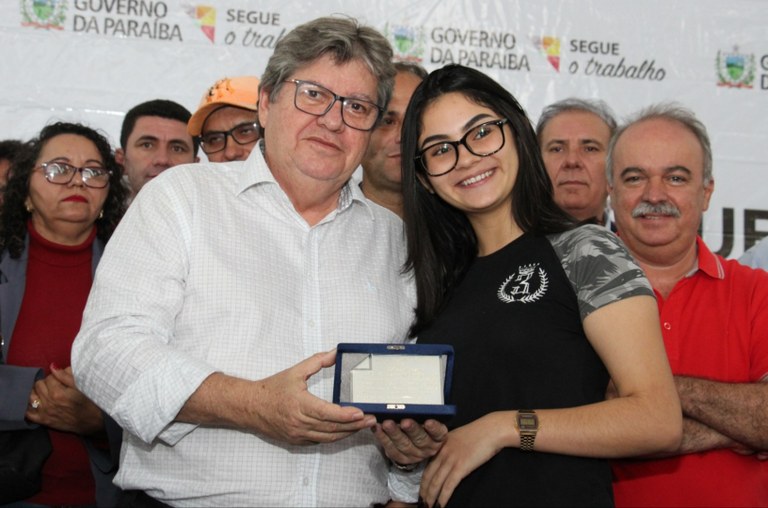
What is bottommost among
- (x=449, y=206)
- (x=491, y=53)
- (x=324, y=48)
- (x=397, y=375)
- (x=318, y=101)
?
(x=397, y=375)

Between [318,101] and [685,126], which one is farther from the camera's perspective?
[685,126]

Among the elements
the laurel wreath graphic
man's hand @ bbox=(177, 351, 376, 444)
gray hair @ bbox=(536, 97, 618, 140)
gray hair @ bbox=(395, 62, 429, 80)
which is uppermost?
gray hair @ bbox=(395, 62, 429, 80)

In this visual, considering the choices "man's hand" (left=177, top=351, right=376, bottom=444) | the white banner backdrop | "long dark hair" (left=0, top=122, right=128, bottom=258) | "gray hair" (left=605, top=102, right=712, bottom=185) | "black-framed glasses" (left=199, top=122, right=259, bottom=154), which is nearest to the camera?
"man's hand" (left=177, top=351, right=376, bottom=444)

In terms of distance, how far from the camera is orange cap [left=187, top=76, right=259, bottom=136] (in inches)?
119

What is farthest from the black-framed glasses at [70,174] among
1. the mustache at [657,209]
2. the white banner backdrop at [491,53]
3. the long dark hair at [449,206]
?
the mustache at [657,209]

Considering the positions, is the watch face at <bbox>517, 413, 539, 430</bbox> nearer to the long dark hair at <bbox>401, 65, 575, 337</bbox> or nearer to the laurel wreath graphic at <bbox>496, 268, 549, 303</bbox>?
the laurel wreath graphic at <bbox>496, 268, 549, 303</bbox>

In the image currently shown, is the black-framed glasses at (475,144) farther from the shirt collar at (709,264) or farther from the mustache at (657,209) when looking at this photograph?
the shirt collar at (709,264)

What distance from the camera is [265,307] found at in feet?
6.31

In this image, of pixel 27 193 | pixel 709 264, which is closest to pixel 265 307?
pixel 709 264

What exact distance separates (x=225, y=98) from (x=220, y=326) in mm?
1380

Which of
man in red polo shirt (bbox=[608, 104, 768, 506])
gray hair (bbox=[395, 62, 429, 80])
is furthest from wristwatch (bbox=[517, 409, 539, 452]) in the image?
gray hair (bbox=[395, 62, 429, 80])

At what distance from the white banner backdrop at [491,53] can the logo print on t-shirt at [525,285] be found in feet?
5.82

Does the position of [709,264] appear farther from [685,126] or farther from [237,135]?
[237,135]

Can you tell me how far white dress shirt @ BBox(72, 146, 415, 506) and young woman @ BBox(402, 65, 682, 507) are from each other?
0.70 feet
